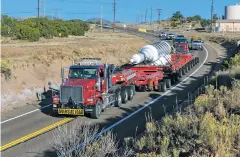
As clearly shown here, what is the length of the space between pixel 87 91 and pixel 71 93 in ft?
2.32

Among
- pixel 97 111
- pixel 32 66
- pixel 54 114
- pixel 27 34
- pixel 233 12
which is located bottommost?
pixel 54 114

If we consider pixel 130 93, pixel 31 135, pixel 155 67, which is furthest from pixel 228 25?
pixel 31 135

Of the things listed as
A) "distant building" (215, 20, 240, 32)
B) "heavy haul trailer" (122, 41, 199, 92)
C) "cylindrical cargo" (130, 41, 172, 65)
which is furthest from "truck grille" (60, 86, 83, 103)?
"distant building" (215, 20, 240, 32)

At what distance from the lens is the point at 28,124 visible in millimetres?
16641

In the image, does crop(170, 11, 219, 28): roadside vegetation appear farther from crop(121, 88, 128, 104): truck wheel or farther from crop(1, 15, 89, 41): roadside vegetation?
crop(121, 88, 128, 104): truck wheel

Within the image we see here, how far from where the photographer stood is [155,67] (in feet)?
88.4

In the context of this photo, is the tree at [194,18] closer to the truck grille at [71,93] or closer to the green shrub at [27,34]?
the green shrub at [27,34]

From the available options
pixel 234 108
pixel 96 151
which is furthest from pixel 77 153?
pixel 234 108

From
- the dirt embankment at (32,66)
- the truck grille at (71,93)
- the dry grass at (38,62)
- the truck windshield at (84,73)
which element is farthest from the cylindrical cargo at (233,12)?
the truck grille at (71,93)

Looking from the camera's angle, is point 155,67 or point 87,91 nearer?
point 87,91

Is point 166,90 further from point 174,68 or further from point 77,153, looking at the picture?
point 77,153

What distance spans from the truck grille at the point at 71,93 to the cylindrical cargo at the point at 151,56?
10089 millimetres

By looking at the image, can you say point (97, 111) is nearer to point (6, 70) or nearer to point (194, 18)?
point (6, 70)

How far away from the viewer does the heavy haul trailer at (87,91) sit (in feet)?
57.0
